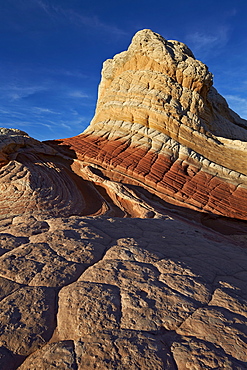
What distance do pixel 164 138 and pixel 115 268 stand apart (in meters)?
10.5

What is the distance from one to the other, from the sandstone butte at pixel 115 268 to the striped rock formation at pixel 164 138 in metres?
0.11

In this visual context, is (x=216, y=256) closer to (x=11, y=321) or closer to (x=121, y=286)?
(x=121, y=286)

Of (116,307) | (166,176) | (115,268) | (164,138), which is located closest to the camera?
(116,307)

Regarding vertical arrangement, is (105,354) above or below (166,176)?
below

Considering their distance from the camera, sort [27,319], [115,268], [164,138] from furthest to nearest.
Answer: [164,138] → [115,268] → [27,319]

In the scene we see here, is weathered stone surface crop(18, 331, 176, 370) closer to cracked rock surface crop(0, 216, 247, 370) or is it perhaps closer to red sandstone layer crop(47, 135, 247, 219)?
cracked rock surface crop(0, 216, 247, 370)

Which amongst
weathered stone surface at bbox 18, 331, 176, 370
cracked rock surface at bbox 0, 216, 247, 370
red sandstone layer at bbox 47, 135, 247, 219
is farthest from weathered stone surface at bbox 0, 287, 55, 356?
red sandstone layer at bbox 47, 135, 247, 219

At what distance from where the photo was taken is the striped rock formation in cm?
1046

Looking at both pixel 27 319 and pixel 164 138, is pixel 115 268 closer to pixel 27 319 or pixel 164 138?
pixel 27 319

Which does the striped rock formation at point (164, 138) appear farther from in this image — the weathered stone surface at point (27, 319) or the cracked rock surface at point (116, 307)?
the weathered stone surface at point (27, 319)

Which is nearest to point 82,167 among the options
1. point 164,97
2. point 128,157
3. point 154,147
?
point 128,157

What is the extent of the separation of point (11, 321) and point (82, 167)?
9067 mm

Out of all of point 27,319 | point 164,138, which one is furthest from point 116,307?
point 164,138

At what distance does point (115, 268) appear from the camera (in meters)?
2.78
